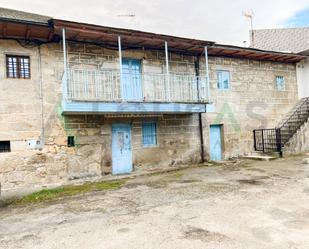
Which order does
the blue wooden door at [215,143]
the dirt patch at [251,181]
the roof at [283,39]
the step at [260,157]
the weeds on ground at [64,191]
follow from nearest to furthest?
the weeds on ground at [64,191] < the dirt patch at [251,181] < the step at [260,157] < the blue wooden door at [215,143] < the roof at [283,39]

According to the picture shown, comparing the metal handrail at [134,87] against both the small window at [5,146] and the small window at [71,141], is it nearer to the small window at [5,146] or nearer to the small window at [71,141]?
the small window at [71,141]

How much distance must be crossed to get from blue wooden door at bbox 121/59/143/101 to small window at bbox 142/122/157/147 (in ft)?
4.52

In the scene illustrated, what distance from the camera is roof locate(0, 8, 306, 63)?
28.3 ft

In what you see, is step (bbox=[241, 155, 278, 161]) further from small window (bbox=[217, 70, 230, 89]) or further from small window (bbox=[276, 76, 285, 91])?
small window (bbox=[276, 76, 285, 91])

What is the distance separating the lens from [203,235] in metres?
4.31

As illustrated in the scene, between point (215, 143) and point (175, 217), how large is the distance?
8435 mm

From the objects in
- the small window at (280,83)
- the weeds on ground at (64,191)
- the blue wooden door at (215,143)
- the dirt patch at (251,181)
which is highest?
the small window at (280,83)

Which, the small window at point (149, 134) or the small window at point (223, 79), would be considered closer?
the small window at point (149, 134)

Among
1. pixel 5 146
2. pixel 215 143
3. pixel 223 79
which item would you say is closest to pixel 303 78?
pixel 223 79

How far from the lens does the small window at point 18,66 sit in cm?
924

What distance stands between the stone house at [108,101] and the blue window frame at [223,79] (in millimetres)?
50

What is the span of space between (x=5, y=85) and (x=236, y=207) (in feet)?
27.0

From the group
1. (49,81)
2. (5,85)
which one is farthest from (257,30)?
(5,85)

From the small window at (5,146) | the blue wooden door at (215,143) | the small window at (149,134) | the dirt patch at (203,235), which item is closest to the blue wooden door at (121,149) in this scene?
the small window at (149,134)
